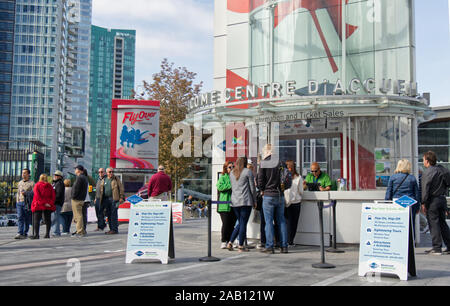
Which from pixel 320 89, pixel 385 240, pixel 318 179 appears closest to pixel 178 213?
Result: pixel 318 179

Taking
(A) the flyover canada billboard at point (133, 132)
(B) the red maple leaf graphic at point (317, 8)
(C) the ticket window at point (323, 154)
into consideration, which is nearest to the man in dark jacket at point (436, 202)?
(C) the ticket window at point (323, 154)

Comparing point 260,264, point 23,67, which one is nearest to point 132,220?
point 260,264

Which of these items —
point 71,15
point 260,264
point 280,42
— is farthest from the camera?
point 71,15

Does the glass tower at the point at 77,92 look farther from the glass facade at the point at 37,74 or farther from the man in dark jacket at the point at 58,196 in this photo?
the man in dark jacket at the point at 58,196

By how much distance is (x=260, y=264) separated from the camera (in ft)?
25.6

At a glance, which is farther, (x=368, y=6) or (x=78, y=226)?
(x=78, y=226)

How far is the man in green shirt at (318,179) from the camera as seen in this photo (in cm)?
1062

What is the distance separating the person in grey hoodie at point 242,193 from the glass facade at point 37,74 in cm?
10679

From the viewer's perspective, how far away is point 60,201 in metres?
13.7

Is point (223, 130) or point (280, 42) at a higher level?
point (280, 42)

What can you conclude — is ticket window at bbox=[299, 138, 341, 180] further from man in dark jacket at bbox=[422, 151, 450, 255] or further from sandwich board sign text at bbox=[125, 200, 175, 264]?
sandwich board sign text at bbox=[125, 200, 175, 264]

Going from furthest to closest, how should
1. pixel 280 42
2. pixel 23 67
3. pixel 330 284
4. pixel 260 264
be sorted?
A: pixel 23 67 → pixel 280 42 → pixel 260 264 → pixel 330 284
